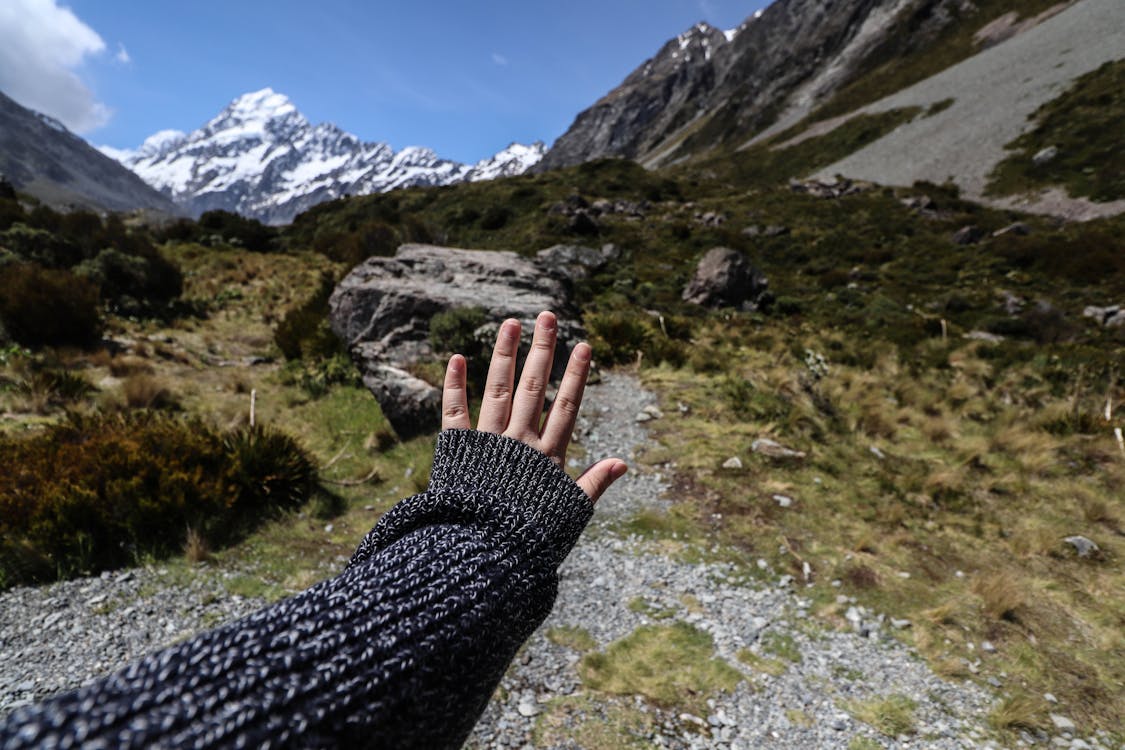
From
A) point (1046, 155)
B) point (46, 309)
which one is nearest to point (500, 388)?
point (46, 309)

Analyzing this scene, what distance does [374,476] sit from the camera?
6.05 metres

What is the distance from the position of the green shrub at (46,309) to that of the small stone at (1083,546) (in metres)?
15.1

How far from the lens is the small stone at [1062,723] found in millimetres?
3070

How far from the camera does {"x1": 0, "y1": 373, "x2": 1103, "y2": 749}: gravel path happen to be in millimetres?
3008

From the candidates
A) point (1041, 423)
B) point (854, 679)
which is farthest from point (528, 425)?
point (1041, 423)

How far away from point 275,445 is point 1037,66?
7266 centimetres

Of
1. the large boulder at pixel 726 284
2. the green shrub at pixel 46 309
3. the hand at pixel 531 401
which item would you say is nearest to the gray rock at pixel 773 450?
the hand at pixel 531 401

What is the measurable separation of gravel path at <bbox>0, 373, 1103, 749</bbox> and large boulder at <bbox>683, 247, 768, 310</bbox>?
46.8 feet

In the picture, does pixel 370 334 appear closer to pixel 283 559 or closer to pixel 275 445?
pixel 275 445

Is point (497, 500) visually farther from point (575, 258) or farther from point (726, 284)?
point (575, 258)

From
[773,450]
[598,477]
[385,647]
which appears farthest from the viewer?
[773,450]

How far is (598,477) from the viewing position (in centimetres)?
203

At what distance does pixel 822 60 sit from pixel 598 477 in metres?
118

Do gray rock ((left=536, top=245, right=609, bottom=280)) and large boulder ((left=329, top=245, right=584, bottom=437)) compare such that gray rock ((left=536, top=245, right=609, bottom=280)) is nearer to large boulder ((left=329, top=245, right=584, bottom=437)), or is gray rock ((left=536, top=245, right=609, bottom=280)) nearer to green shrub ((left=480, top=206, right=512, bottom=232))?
large boulder ((left=329, top=245, right=584, bottom=437))
